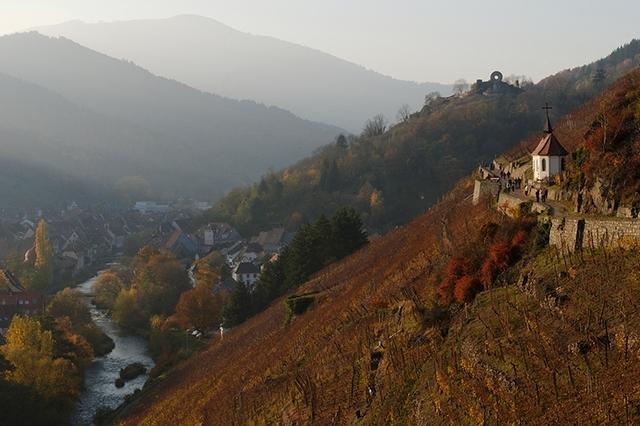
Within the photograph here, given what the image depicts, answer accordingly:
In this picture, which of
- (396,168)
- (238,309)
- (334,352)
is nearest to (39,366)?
(238,309)

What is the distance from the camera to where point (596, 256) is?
60.7 feet

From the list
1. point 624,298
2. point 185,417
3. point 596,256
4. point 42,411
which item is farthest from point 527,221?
point 42,411

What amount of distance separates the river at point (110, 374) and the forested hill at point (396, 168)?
38799 millimetres

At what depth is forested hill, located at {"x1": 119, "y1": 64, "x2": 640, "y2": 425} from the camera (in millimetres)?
14961

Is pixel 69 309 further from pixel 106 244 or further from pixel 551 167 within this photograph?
pixel 106 244

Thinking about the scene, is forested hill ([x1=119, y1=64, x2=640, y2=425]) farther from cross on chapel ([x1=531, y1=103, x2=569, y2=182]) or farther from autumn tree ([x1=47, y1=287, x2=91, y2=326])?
autumn tree ([x1=47, y1=287, x2=91, y2=326])

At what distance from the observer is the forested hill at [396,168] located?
9606 centimetres

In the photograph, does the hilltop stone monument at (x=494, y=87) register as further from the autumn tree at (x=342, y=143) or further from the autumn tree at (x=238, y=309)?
the autumn tree at (x=238, y=309)

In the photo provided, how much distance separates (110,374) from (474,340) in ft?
118

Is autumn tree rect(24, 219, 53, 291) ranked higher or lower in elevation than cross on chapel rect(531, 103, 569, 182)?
lower

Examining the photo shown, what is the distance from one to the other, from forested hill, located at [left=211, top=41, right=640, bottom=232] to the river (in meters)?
38.8

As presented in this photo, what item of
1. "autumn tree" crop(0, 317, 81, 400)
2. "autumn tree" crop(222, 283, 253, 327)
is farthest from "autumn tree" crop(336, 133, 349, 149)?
"autumn tree" crop(0, 317, 81, 400)

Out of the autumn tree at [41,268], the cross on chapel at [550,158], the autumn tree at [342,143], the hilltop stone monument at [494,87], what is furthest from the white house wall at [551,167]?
the hilltop stone monument at [494,87]

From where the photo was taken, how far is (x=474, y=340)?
692 inches
